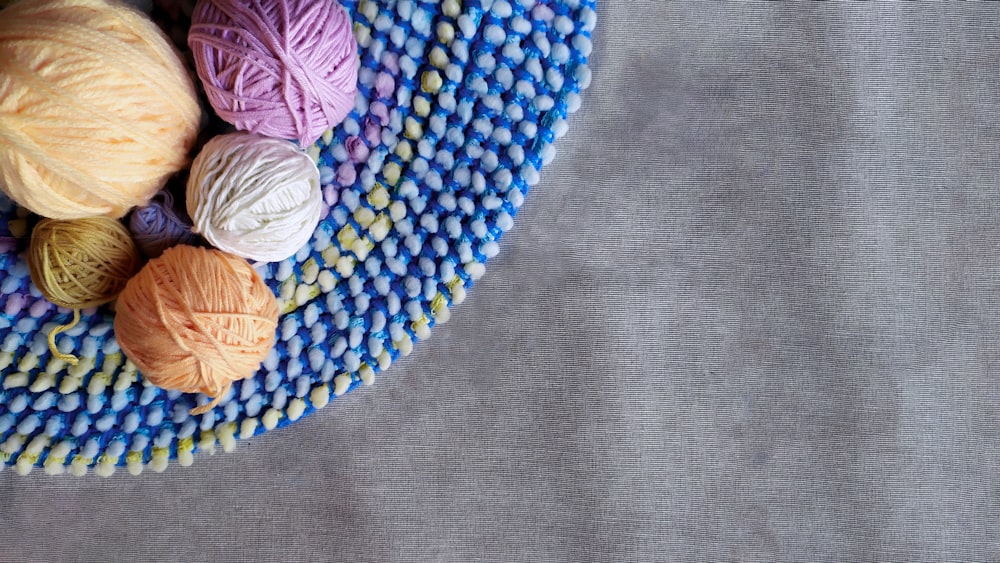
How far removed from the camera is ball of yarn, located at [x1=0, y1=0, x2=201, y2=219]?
463mm

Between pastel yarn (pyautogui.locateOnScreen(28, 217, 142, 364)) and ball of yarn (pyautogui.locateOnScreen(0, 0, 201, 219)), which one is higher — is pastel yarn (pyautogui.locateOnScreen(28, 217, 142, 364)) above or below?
below

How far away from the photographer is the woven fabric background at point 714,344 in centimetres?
59

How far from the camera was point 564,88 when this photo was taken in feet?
1.90

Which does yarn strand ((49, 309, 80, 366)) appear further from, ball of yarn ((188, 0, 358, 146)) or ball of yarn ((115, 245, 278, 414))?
ball of yarn ((188, 0, 358, 146))

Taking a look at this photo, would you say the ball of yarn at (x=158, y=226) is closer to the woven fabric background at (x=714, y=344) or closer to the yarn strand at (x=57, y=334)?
the yarn strand at (x=57, y=334)

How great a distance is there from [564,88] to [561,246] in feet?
0.42

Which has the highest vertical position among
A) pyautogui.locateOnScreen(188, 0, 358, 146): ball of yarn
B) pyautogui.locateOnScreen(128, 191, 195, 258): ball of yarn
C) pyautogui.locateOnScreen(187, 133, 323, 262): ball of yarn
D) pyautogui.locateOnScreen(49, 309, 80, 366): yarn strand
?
pyautogui.locateOnScreen(188, 0, 358, 146): ball of yarn

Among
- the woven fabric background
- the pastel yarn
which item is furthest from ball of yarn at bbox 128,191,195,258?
the woven fabric background

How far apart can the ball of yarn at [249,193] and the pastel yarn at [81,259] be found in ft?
0.20

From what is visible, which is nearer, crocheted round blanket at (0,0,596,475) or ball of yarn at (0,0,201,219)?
ball of yarn at (0,0,201,219)

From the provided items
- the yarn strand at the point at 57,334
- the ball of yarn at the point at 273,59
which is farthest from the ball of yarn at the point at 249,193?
the yarn strand at the point at 57,334

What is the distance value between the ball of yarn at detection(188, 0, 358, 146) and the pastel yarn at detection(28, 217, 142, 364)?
0.40 ft

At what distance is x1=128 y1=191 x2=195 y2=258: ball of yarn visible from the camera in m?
0.53

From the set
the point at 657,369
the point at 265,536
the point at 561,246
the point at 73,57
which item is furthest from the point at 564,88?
the point at 265,536
